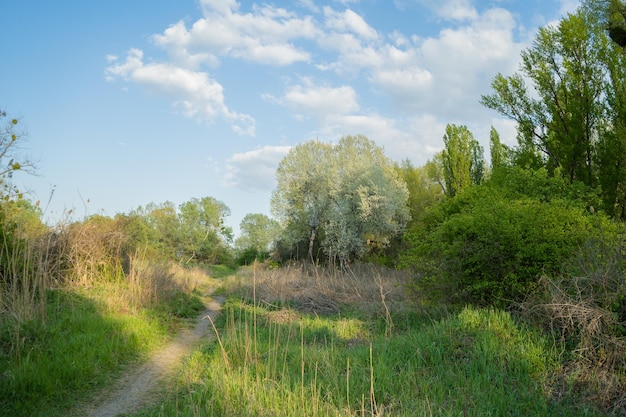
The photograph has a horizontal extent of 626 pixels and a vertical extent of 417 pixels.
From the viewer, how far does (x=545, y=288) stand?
764cm

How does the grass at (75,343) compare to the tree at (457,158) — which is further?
the tree at (457,158)

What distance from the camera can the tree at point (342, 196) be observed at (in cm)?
2809

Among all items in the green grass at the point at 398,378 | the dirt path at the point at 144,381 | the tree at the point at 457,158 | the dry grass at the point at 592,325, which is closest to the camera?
the green grass at the point at 398,378

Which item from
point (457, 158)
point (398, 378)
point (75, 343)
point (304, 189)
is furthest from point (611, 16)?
point (304, 189)

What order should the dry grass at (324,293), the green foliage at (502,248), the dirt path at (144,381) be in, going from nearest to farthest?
the dirt path at (144,381) → the green foliage at (502,248) → the dry grass at (324,293)

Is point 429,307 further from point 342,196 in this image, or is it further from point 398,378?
point 342,196

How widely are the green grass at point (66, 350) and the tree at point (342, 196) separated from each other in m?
17.3

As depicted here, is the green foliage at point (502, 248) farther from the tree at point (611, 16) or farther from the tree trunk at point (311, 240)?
the tree trunk at point (311, 240)

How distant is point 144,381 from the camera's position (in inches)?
276

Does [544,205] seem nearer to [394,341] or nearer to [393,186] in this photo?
[394,341]

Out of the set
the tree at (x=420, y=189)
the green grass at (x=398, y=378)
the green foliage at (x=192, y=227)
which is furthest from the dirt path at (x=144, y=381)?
the green foliage at (x=192, y=227)

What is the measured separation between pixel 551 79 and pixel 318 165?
56.1ft

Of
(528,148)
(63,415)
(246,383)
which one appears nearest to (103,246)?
(63,415)

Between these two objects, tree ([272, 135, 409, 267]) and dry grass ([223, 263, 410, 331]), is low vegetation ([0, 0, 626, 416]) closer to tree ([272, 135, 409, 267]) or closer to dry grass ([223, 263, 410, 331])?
dry grass ([223, 263, 410, 331])
